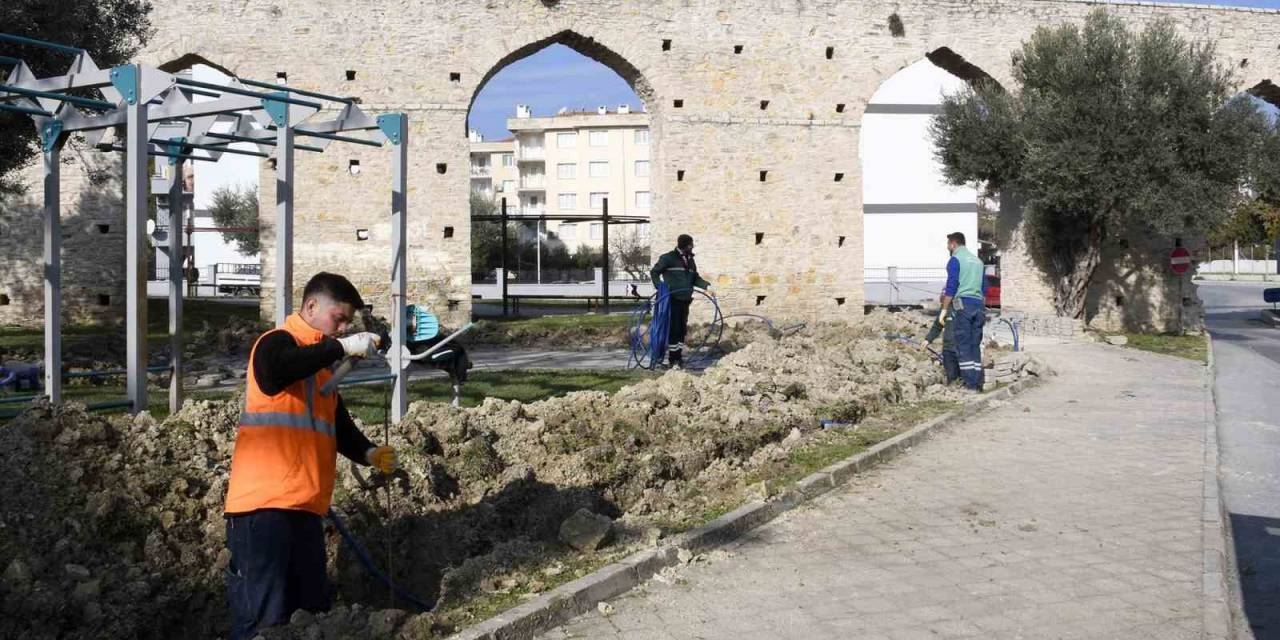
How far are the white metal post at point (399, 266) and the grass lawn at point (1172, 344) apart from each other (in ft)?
44.4

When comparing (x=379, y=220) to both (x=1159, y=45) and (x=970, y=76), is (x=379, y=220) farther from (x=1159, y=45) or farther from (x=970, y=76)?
(x=1159, y=45)

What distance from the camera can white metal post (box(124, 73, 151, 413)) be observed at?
680 cm

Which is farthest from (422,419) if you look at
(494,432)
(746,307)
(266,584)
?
(746,307)

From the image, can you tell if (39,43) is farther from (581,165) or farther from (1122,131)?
(581,165)

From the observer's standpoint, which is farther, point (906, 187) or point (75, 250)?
point (906, 187)

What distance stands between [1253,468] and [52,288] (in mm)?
8673

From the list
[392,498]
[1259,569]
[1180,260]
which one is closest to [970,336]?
[1259,569]

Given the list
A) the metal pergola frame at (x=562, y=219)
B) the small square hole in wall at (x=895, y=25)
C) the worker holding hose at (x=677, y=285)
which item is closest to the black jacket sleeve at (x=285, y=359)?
the worker holding hose at (x=677, y=285)

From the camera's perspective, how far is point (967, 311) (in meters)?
11.4

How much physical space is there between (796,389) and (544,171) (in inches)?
2499

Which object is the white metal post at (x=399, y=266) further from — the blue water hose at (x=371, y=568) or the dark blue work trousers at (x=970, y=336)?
the dark blue work trousers at (x=970, y=336)

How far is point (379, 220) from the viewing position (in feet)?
60.9

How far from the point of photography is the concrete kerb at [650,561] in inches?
166

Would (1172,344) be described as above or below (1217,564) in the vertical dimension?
above
